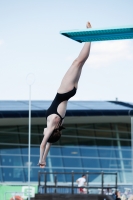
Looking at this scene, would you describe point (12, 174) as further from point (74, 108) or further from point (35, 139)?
point (74, 108)

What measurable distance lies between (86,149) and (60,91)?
39636mm

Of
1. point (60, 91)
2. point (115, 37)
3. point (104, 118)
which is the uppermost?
point (104, 118)

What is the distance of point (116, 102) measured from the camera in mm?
52250

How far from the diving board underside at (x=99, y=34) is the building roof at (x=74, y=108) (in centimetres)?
3506

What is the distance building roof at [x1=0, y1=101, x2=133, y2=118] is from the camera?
44.1 meters

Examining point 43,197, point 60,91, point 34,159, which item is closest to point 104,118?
point 34,159

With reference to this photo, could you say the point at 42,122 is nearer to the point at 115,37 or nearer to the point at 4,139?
the point at 4,139

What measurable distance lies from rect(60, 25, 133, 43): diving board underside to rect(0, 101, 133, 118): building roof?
3506cm

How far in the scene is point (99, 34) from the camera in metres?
8.70

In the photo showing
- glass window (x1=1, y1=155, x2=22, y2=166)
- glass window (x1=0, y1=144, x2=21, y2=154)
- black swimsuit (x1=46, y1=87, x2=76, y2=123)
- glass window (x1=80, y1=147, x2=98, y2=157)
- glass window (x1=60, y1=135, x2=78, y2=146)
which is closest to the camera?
black swimsuit (x1=46, y1=87, x2=76, y2=123)

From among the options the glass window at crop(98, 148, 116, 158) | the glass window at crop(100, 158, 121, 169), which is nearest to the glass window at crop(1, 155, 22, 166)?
the glass window at crop(98, 148, 116, 158)

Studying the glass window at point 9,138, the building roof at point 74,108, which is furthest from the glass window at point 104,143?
the glass window at point 9,138

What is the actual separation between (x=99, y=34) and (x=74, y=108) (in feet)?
123

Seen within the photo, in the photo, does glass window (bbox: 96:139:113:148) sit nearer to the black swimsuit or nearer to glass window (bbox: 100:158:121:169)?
glass window (bbox: 100:158:121:169)
